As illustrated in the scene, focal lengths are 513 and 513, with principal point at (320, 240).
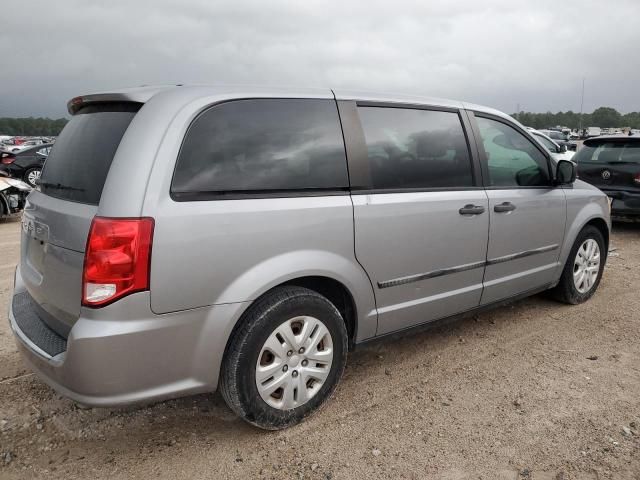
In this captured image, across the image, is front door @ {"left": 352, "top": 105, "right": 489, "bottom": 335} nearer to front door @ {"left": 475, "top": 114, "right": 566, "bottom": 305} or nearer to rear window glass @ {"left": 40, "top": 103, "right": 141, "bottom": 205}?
front door @ {"left": 475, "top": 114, "right": 566, "bottom": 305}

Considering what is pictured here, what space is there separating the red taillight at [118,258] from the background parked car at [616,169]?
731cm

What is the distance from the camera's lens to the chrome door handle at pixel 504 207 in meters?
3.45

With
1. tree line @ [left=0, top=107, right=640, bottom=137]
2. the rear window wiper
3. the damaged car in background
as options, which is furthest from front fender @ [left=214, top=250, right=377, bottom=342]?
tree line @ [left=0, top=107, right=640, bottom=137]

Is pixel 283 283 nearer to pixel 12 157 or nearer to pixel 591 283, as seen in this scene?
pixel 591 283

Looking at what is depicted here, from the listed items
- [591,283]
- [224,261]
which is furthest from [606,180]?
[224,261]

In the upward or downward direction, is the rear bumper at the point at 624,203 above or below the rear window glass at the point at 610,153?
below

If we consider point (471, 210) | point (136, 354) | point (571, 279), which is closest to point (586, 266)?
point (571, 279)

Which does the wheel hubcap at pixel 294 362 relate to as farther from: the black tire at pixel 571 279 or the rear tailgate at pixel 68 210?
the black tire at pixel 571 279

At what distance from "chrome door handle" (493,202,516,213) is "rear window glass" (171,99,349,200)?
1.27 metres

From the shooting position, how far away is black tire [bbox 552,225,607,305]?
170 inches

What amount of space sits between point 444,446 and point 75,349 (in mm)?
1750

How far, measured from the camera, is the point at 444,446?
8.22 ft

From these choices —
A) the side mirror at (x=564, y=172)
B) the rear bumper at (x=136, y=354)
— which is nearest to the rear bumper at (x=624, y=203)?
A: the side mirror at (x=564, y=172)

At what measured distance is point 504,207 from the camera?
3492mm
